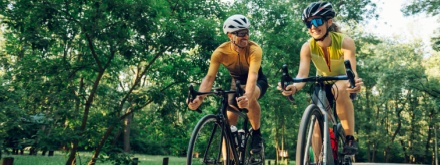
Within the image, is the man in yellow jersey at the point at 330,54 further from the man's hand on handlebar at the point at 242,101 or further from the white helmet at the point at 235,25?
the white helmet at the point at 235,25

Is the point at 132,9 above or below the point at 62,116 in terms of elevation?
above

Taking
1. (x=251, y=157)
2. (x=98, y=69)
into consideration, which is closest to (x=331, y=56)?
(x=251, y=157)

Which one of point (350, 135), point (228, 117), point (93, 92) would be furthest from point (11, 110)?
point (350, 135)

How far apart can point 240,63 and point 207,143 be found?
114 cm

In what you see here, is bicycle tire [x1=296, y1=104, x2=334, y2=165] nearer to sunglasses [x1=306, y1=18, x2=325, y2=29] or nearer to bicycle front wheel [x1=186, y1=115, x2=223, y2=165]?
sunglasses [x1=306, y1=18, x2=325, y2=29]

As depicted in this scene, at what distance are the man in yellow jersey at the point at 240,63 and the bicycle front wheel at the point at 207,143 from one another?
38 cm

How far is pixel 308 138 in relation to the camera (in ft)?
12.0

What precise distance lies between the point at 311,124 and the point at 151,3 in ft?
26.0

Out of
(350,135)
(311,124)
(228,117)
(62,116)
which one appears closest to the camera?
(311,124)

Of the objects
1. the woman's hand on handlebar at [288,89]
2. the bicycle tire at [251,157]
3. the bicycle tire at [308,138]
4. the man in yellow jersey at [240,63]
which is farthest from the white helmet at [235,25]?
the bicycle tire at [308,138]

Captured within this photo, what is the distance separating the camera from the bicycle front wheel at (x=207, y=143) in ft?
14.4

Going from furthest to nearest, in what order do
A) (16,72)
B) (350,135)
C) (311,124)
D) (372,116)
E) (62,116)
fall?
(372,116) < (16,72) < (62,116) < (350,135) < (311,124)

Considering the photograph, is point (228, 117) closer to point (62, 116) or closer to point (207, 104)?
point (62, 116)

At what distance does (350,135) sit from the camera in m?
4.58
